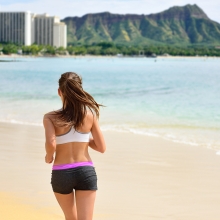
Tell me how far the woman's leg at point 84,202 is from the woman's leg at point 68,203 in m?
0.06

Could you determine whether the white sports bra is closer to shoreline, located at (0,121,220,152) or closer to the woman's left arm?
the woman's left arm

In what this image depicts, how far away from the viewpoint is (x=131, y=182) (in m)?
6.40

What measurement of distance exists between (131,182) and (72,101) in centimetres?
356

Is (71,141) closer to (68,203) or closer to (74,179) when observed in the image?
(74,179)

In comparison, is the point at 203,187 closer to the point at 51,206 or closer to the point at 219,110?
the point at 51,206

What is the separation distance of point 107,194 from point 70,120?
290 cm

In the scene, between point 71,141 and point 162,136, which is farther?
point 162,136

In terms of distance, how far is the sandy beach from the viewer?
16.5 ft

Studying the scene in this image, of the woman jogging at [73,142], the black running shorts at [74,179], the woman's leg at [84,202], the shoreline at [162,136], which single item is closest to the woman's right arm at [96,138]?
the woman jogging at [73,142]

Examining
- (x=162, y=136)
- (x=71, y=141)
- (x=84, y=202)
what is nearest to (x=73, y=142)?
(x=71, y=141)

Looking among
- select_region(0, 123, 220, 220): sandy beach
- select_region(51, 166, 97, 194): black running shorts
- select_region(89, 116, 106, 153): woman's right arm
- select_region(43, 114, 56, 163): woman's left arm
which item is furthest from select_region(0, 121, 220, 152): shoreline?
select_region(43, 114, 56, 163): woman's left arm

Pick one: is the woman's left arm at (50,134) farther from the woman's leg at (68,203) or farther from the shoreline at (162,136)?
the shoreline at (162,136)

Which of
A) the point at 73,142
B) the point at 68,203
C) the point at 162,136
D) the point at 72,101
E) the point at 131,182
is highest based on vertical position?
the point at 72,101

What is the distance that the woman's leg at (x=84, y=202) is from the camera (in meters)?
3.02
